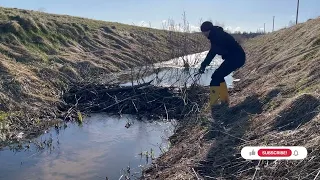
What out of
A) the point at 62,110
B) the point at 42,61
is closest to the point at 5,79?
the point at 62,110

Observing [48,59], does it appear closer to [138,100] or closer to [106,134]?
[138,100]

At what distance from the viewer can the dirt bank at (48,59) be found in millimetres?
10297

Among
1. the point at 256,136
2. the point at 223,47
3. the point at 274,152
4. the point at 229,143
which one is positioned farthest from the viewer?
the point at 223,47

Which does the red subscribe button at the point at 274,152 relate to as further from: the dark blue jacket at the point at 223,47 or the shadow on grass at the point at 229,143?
the dark blue jacket at the point at 223,47

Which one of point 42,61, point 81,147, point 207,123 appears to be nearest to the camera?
point 207,123

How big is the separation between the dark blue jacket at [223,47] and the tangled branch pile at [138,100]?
7.19ft

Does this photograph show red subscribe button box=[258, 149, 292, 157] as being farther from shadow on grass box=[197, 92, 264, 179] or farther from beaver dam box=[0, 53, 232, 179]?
beaver dam box=[0, 53, 232, 179]

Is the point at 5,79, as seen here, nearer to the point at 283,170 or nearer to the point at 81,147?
the point at 81,147

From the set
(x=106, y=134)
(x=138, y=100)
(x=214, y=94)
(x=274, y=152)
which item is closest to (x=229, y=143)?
(x=214, y=94)

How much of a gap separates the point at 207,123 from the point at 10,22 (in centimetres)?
1504

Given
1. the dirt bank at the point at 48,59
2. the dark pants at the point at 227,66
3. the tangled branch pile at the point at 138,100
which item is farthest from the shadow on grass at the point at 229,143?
the dirt bank at the point at 48,59

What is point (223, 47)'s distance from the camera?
7.98 metres

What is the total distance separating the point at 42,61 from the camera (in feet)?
53.1

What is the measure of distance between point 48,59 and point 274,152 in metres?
15.7
